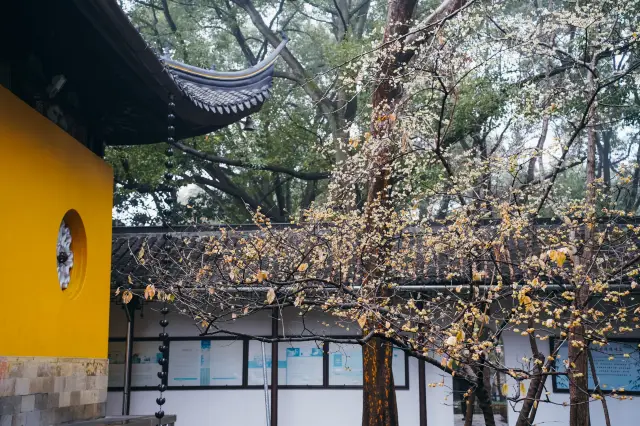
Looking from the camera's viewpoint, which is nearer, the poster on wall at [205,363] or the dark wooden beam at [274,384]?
the dark wooden beam at [274,384]

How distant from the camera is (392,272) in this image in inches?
317

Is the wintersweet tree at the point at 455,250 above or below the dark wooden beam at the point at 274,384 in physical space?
above

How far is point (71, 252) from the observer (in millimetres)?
6410

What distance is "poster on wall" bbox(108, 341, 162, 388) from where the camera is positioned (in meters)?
11.0

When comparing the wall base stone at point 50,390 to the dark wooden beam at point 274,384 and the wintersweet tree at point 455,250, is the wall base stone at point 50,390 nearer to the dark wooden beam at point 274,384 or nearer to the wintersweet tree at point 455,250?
the wintersweet tree at point 455,250

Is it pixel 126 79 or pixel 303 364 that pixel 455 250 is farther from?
pixel 303 364

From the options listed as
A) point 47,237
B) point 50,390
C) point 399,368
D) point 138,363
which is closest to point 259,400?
point 138,363

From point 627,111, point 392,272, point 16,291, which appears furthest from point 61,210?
point 627,111

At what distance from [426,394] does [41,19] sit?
24.9ft

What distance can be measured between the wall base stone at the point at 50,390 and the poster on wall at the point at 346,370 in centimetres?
456

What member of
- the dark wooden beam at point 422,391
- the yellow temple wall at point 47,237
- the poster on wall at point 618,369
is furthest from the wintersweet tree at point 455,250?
the dark wooden beam at point 422,391

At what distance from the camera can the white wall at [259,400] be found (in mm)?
10602

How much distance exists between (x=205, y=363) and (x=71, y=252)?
503 cm

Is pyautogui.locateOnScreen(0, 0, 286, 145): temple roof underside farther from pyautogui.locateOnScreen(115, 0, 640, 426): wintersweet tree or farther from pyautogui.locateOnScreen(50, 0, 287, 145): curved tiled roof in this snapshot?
pyautogui.locateOnScreen(115, 0, 640, 426): wintersweet tree
